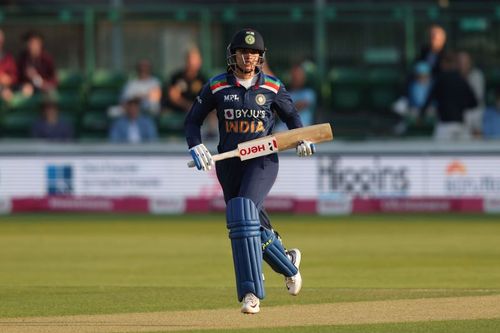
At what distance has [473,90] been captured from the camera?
1595 centimetres

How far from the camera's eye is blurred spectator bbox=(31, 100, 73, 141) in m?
16.2

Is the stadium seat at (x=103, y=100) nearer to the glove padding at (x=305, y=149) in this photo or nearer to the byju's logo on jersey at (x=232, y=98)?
the byju's logo on jersey at (x=232, y=98)

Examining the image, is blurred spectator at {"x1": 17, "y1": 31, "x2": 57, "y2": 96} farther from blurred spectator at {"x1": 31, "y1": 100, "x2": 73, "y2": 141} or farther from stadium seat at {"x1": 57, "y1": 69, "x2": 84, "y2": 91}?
blurred spectator at {"x1": 31, "y1": 100, "x2": 73, "y2": 141}

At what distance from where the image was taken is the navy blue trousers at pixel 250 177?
728cm

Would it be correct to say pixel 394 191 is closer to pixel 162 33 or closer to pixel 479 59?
pixel 479 59

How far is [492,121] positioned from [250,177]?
9.11m

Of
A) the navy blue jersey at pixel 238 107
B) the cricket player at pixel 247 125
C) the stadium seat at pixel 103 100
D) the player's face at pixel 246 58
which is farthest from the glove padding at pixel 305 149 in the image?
the stadium seat at pixel 103 100

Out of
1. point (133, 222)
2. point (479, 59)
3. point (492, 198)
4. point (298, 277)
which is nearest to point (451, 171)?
point (492, 198)

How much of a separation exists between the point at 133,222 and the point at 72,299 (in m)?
6.42

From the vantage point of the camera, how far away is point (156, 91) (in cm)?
1675

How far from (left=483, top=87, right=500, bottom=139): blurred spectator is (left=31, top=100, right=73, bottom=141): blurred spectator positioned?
530 centimetres

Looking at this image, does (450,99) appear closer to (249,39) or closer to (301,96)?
(301,96)

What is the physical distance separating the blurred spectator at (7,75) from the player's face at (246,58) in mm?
10282

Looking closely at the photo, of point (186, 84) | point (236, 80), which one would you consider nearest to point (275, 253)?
point (236, 80)
